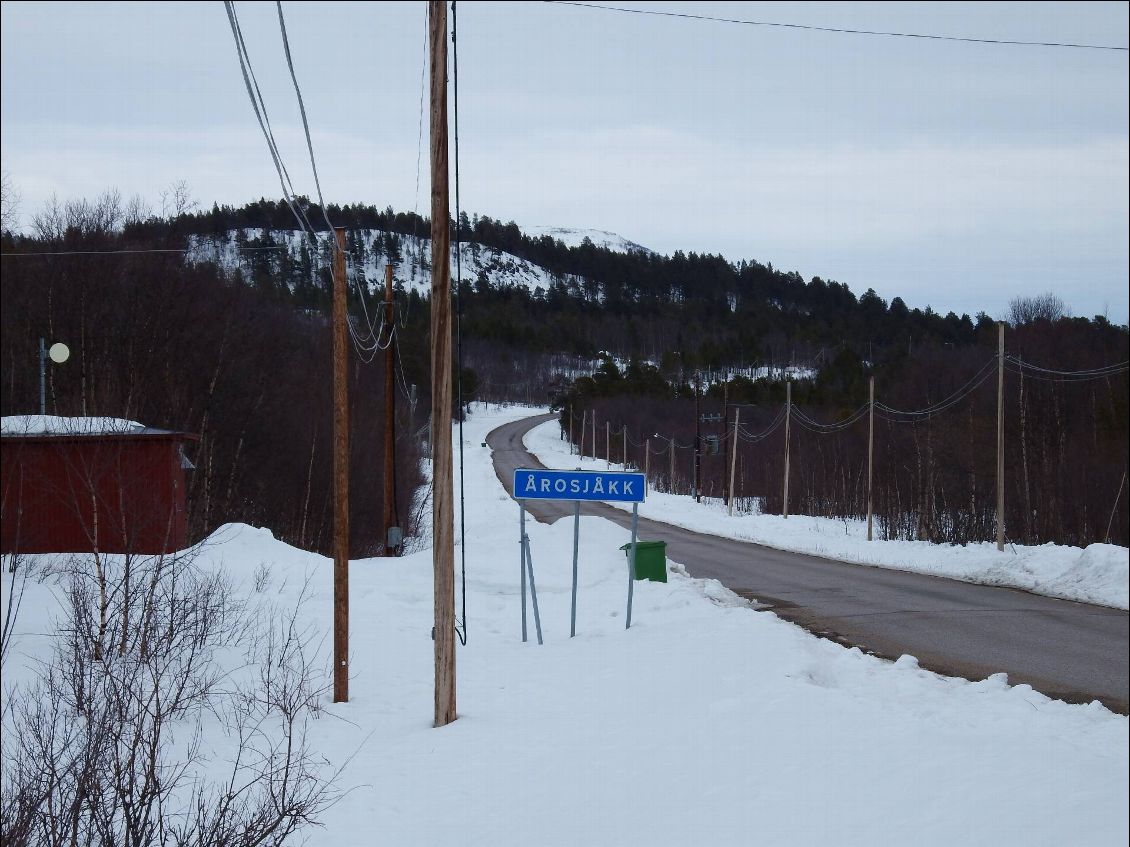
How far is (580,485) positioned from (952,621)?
221 inches

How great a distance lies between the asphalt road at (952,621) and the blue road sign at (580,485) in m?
3.06

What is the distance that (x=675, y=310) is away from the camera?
159m

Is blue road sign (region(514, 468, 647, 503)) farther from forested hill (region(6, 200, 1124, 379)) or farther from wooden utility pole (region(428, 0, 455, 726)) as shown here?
forested hill (region(6, 200, 1124, 379))

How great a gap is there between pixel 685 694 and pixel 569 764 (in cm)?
171

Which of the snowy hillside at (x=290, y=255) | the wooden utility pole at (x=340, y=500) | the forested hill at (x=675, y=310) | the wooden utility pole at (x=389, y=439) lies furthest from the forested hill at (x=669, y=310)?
the wooden utility pole at (x=340, y=500)

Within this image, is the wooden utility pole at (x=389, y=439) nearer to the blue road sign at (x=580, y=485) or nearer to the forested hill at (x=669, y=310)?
the blue road sign at (x=580, y=485)

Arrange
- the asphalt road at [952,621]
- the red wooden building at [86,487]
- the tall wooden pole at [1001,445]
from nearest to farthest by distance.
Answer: the asphalt road at [952,621], the red wooden building at [86,487], the tall wooden pole at [1001,445]

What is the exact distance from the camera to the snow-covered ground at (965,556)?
1590 cm

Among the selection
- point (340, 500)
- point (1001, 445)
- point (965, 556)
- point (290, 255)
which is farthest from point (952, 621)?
point (290, 255)

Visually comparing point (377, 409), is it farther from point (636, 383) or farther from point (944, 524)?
point (636, 383)

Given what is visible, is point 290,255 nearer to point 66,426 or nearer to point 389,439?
point 389,439

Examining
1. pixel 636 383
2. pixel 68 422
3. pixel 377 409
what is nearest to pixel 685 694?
pixel 68 422

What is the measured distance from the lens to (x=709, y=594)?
1603 centimetres

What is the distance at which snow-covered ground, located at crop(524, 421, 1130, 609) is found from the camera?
1590 cm
